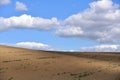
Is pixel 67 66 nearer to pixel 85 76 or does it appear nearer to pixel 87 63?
pixel 87 63

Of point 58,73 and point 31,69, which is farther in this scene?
point 31,69

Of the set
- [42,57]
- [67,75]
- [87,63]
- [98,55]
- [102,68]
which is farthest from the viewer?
[98,55]

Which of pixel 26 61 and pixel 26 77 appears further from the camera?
pixel 26 61

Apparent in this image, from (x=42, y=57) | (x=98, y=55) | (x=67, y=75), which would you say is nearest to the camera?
(x=67, y=75)

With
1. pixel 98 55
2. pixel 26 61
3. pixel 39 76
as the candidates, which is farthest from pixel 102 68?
pixel 98 55

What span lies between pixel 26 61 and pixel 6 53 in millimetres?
10796

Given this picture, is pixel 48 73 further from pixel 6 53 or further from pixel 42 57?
pixel 6 53

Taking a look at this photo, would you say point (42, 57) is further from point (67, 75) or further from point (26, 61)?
point (67, 75)

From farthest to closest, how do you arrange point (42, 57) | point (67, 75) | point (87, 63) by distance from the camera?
point (42, 57), point (87, 63), point (67, 75)

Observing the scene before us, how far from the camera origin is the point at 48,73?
3853 centimetres

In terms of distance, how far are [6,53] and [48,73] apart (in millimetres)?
19919

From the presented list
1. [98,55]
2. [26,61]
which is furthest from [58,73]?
[98,55]

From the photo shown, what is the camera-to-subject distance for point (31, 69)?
4125 centimetres

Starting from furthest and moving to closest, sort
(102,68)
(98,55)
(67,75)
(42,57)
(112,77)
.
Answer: (98,55)
(42,57)
(102,68)
(67,75)
(112,77)
